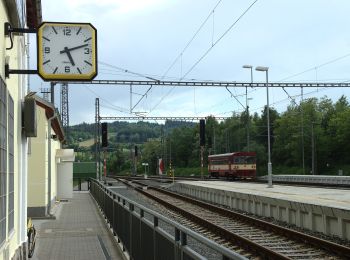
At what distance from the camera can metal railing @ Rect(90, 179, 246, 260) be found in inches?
178

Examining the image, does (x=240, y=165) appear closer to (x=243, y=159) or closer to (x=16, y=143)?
(x=243, y=159)

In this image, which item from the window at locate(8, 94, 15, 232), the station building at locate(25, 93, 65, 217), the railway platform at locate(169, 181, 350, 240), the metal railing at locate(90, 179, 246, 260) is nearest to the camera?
the metal railing at locate(90, 179, 246, 260)

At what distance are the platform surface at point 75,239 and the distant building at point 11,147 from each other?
110 inches

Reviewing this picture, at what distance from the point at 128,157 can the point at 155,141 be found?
13.2 meters

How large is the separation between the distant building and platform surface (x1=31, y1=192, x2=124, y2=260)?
280 cm

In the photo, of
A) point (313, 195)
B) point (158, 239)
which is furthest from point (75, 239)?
point (313, 195)

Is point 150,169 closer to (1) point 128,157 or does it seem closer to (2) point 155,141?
(2) point 155,141

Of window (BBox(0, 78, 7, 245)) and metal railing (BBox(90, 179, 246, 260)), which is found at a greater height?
window (BBox(0, 78, 7, 245))

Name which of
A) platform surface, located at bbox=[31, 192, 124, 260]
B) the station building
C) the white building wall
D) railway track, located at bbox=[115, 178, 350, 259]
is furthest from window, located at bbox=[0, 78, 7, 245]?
the station building

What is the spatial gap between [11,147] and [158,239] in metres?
2.04

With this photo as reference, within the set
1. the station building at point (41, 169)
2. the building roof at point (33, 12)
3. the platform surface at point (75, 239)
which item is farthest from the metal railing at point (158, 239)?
the station building at point (41, 169)

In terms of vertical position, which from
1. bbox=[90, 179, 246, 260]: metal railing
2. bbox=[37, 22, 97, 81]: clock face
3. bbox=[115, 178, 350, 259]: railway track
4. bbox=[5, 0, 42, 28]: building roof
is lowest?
bbox=[115, 178, 350, 259]: railway track

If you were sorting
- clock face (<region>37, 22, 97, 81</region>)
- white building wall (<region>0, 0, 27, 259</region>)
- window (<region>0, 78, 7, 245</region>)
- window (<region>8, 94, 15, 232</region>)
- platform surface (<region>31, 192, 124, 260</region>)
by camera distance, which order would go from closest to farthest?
window (<region>0, 78, 7, 245</region>) < white building wall (<region>0, 0, 27, 259</region>) < window (<region>8, 94, 15, 232</region>) < clock face (<region>37, 22, 97, 81</region>) < platform surface (<region>31, 192, 124, 260</region>)

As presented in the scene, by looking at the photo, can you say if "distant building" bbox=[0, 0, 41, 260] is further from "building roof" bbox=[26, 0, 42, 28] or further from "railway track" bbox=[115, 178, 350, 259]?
"railway track" bbox=[115, 178, 350, 259]
